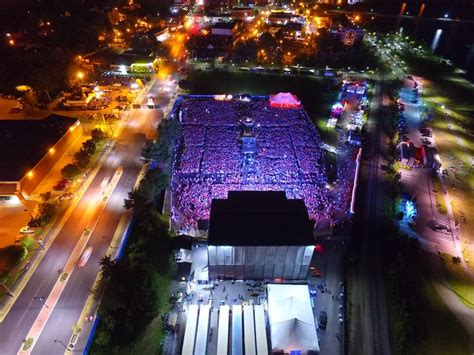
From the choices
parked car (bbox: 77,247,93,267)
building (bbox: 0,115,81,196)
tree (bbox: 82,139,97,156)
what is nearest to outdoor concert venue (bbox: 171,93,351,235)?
parked car (bbox: 77,247,93,267)

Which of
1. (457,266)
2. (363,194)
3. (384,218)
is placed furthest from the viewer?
(363,194)

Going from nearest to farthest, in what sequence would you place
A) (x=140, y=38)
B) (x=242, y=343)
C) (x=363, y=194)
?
(x=242, y=343) → (x=363, y=194) → (x=140, y=38)

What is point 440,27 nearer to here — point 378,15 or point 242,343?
point 378,15

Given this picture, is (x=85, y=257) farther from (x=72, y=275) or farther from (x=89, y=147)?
(x=89, y=147)

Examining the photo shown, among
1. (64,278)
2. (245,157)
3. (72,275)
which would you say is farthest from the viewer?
(245,157)

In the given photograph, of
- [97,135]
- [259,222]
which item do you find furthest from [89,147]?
[259,222]

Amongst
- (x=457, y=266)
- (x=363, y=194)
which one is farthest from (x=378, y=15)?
(x=457, y=266)
